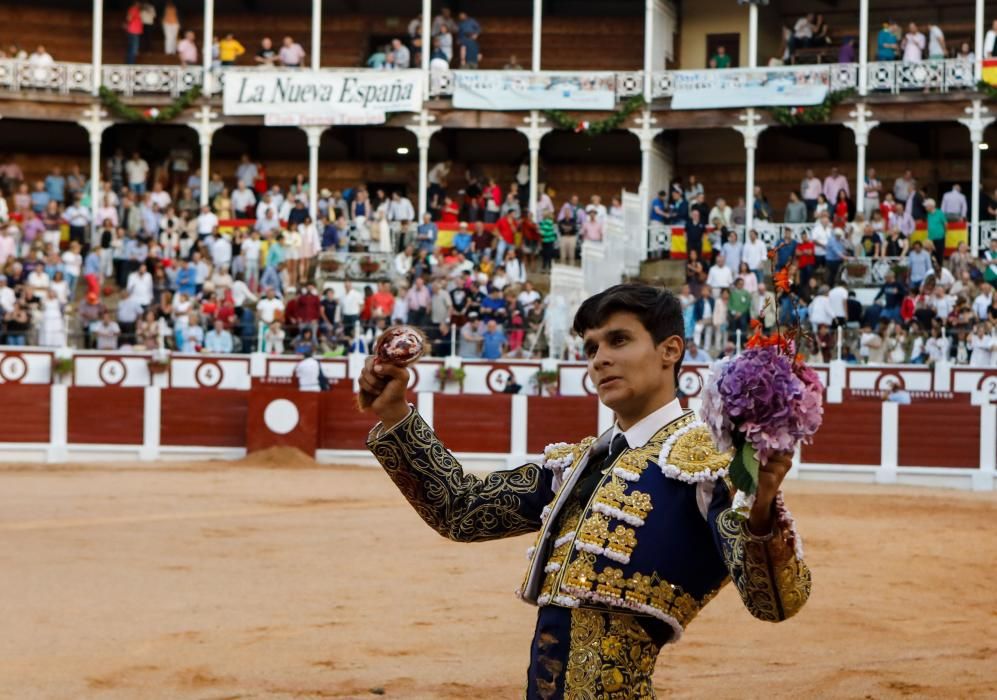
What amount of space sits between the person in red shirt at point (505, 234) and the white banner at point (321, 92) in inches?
164

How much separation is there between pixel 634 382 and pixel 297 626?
4789 millimetres

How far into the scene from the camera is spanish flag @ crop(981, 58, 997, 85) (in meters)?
23.6

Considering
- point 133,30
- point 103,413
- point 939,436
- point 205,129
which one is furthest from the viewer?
point 133,30

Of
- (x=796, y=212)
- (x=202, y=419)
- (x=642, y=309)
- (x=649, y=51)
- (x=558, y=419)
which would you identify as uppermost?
(x=649, y=51)

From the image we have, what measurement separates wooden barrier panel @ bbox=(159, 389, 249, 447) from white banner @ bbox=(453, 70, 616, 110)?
923 centimetres

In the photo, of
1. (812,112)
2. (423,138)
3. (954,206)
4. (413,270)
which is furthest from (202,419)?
(812,112)

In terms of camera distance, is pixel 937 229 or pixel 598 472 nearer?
pixel 598 472

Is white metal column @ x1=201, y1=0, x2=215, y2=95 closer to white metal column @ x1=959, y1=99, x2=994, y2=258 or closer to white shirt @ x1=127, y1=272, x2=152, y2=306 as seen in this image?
white shirt @ x1=127, y1=272, x2=152, y2=306

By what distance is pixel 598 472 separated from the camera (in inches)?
108

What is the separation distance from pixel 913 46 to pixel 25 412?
14.0 m

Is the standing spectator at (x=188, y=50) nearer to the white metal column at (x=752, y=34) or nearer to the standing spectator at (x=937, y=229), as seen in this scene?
the white metal column at (x=752, y=34)

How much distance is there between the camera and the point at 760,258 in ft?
68.3

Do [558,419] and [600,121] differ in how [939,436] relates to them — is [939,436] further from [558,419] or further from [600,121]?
[600,121]

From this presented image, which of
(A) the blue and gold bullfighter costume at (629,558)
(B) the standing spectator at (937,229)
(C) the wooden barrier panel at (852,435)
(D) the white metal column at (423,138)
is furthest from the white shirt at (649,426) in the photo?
(D) the white metal column at (423,138)
